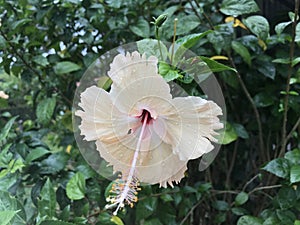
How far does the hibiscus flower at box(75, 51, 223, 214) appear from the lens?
49 centimetres

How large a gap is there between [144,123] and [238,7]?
47 centimetres

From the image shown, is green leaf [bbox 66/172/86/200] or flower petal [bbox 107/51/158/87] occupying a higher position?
flower petal [bbox 107/51/158/87]

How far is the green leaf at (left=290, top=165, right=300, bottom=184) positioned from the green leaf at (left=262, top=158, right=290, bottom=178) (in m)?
0.03

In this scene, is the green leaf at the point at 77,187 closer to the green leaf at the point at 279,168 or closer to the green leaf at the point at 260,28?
the green leaf at the point at 279,168

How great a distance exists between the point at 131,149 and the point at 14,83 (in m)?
1.14

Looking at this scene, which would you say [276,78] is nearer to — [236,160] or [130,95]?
[236,160]

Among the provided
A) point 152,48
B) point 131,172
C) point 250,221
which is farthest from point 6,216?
point 250,221

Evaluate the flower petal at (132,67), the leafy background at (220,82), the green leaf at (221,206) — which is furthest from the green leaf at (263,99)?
the flower petal at (132,67)

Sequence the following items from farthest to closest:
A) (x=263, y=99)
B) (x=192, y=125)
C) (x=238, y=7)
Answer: (x=263, y=99)
(x=238, y=7)
(x=192, y=125)

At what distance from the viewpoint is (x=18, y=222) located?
754mm

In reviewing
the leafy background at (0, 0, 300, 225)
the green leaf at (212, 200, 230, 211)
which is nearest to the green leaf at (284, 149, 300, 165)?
the leafy background at (0, 0, 300, 225)

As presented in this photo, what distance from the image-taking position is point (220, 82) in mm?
1046

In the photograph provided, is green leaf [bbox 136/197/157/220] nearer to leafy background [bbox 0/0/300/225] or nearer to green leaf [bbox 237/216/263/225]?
leafy background [bbox 0/0/300/225]

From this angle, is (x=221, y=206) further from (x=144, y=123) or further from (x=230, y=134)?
(x=144, y=123)
